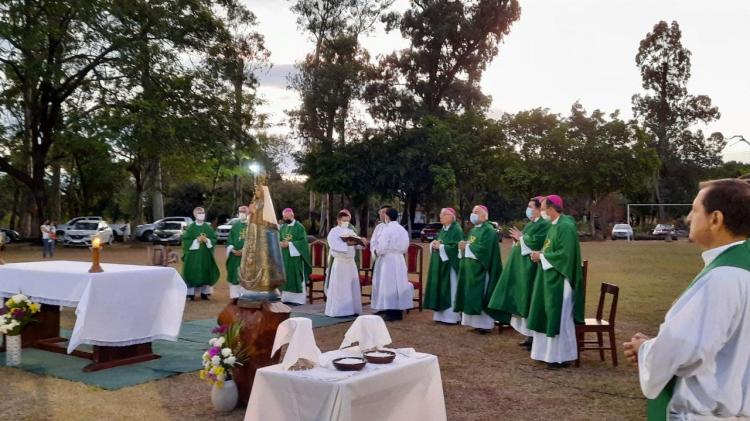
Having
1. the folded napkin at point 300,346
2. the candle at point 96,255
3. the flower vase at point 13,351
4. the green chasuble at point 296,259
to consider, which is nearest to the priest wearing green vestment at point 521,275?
the green chasuble at point 296,259

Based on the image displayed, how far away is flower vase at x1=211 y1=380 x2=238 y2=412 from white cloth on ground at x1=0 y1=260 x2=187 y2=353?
90.0 inches

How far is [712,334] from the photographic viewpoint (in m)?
2.53

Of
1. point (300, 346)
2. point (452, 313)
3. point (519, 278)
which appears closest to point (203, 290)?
point (452, 313)

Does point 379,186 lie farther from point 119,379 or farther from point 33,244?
point 119,379

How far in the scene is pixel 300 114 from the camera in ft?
131

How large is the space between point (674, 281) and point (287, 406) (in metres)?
16.3

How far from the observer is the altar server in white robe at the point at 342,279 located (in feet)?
39.2

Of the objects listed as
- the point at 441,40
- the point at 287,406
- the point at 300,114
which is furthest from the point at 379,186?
the point at 287,406

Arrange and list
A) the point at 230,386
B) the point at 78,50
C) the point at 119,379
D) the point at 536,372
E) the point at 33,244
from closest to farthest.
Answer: the point at 230,386, the point at 119,379, the point at 536,372, the point at 78,50, the point at 33,244

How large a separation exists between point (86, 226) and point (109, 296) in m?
27.0

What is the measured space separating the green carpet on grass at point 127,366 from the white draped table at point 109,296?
0.31 m

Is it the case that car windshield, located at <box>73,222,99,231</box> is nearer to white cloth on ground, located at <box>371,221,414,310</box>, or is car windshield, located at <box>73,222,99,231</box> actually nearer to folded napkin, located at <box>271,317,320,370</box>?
white cloth on ground, located at <box>371,221,414,310</box>

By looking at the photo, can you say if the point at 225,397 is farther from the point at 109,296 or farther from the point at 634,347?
the point at 634,347

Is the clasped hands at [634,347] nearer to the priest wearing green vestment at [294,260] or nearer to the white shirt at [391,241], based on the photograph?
the white shirt at [391,241]
